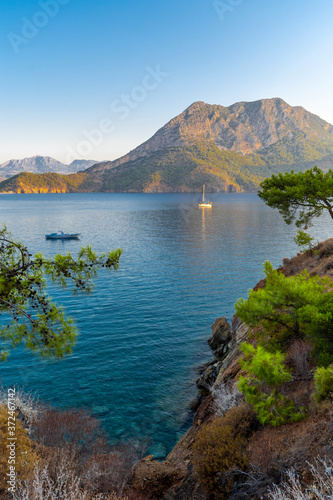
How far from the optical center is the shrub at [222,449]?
7.49 meters

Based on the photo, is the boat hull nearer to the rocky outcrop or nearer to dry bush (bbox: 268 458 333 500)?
the rocky outcrop

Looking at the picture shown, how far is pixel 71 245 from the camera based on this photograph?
210ft

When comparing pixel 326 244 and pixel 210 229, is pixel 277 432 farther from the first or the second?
pixel 210 229

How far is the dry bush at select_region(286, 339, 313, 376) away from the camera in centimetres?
1016

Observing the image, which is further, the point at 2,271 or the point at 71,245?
the point at 71,245

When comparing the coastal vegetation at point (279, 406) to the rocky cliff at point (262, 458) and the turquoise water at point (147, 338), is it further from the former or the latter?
the turquoise water at point (147, 338)

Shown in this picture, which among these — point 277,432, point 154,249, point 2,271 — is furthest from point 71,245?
point 277,432

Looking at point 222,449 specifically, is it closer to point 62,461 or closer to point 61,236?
point 62,461

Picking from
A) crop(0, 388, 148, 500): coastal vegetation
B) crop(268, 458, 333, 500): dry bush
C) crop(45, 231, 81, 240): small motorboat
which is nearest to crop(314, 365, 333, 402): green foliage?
crop(268, 458, 333, 500): dry bush

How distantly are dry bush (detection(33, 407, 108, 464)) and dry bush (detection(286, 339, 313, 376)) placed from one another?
28.0 ft

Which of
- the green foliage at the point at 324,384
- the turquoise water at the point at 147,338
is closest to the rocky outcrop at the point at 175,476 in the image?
the turquoise water at the point at 147,338

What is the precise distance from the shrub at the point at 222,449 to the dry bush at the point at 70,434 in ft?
16.1

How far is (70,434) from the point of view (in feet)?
39.0

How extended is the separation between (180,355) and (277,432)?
49.2 feet
